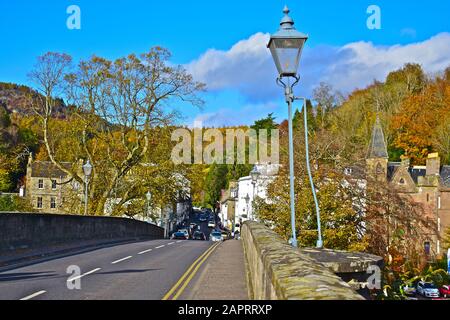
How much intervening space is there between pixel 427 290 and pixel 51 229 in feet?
106

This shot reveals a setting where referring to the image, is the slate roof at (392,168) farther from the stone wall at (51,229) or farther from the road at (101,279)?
the road at (101,279)

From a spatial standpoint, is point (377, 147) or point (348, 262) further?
point (377, 147)

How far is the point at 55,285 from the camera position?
1221 cm

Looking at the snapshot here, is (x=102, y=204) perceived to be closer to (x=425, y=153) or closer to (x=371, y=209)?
(x=371, y=209)

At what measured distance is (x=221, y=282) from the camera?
13594 mm

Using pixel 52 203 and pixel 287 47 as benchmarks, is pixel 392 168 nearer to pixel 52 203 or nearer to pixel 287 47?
pixel 52 203

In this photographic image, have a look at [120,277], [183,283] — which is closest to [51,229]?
[120,277]

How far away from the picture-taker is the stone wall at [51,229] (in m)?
17.5

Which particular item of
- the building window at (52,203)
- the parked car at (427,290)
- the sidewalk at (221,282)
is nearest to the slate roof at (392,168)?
the parked car at (427,290)
